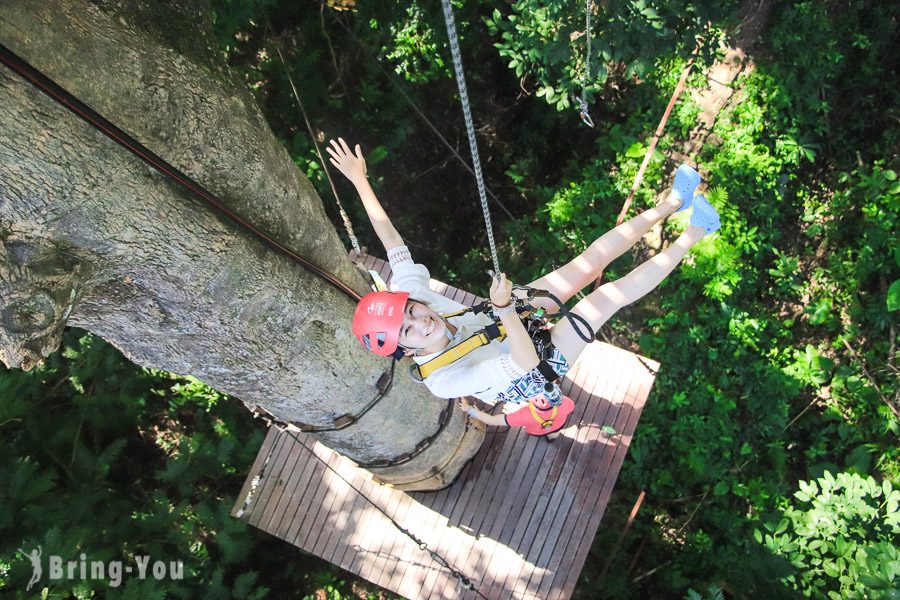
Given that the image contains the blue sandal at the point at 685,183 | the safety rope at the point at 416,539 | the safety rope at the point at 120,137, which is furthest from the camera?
the safety rope at the point at 416,539

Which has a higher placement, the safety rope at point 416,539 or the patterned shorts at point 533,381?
the patterned shorts at point 533,381

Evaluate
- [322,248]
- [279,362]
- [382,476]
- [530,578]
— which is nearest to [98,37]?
[322,248]

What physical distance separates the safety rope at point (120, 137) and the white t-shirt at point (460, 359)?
106 centimetres

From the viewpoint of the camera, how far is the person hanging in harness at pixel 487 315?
2834 mm

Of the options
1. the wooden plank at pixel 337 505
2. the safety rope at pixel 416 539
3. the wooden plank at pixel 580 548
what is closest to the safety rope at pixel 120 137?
the safety rope at pixel 416 539

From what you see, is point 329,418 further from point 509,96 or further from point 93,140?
point 509,96

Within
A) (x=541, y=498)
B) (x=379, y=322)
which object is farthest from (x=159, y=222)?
(x=541, y=498)

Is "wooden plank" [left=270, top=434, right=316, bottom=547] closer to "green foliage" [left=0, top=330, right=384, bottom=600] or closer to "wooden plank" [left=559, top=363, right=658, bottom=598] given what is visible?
"green foliage" [left=0, top=330, right=384, bottom=600]

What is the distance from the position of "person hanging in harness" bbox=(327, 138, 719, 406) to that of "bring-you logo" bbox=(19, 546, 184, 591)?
3773 mm

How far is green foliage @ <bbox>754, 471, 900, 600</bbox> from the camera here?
4.36m

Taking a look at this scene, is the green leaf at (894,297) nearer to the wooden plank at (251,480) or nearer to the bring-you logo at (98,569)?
the wooden plank at (251,480)

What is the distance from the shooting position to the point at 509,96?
7.23m

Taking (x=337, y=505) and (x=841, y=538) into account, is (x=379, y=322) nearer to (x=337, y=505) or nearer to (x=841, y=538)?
(x=337, y=505)

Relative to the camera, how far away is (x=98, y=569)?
5.22 metres
